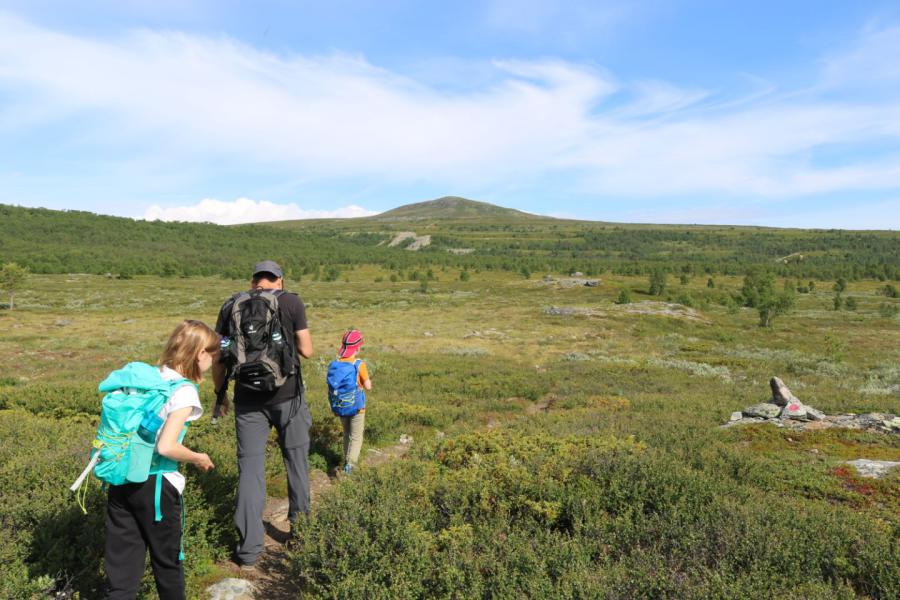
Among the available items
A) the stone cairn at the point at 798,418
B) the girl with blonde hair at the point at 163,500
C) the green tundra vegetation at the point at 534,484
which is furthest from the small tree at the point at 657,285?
the girl with blonde hair at the point at 163,500

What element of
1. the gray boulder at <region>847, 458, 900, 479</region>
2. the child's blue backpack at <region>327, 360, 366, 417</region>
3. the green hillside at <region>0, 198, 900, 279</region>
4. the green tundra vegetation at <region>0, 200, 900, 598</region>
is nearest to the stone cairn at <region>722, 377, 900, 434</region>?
the green tundra vegetation at <region>0, 200, 900, 598</region>

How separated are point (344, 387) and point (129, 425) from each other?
142 inches

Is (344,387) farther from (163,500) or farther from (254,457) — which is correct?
(163,500)

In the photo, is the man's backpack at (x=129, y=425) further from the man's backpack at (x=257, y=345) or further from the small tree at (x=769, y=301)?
the small tree at (x=769, y=301)

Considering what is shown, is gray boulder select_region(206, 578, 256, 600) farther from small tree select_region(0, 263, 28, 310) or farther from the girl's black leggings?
small tree select_region(0, 263, 28, 310)

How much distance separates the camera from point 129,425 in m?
2.97

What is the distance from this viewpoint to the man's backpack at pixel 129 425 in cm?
295

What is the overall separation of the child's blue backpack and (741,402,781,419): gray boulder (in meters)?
8.44

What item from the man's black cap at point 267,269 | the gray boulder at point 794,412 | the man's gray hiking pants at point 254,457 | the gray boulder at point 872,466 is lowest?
the gray boulder at point 794,412

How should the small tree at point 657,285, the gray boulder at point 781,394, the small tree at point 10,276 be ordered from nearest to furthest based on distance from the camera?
the gray boulder at point 781,394 < the small tree at point 10,276 < the small tree at point 657,285

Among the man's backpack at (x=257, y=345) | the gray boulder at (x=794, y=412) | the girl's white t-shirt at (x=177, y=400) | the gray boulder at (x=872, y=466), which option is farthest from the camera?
the gray boulder at (x=794, y=412)

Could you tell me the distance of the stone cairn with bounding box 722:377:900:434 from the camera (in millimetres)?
8859

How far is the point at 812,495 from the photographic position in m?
5.85

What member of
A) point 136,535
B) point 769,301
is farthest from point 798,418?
point 769,301
